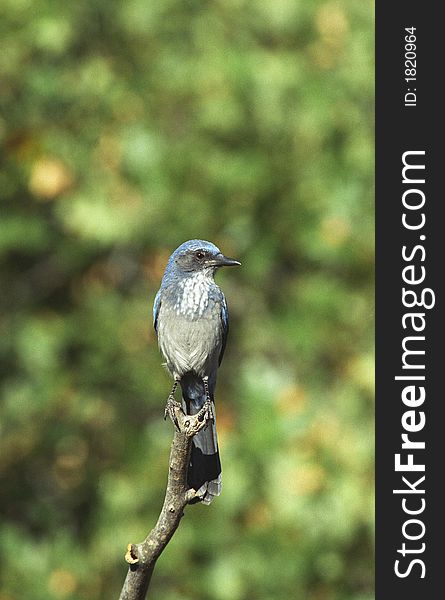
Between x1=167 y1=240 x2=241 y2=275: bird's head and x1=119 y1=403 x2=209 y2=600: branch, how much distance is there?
606 mm

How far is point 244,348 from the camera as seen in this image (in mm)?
8195

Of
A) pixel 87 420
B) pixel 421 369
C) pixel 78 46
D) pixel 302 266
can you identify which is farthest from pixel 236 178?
pixel 421 369

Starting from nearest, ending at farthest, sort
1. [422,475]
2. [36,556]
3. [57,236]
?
[422,475]
[36,556]
[57,236]

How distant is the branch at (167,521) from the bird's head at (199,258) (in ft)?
1.99

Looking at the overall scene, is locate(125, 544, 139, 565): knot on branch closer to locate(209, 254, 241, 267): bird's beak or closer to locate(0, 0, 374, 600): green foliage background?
locate(209, 254, 241, 267): bird's beak

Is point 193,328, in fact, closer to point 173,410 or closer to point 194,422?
point 173,410

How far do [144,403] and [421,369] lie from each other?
390 centimetres

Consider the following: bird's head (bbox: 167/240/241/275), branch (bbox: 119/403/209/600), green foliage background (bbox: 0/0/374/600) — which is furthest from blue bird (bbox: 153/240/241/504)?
green foliage background (bbox: 0/0/374/600)

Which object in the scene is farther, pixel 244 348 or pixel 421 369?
pixel 244 348

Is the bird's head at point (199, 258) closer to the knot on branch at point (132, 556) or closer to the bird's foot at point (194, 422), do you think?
the bird's foot at point (194, 422)

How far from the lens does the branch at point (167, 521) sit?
2551 mm

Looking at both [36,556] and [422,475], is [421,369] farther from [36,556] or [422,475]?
[36,556]

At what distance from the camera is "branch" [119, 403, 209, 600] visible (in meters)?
2.55

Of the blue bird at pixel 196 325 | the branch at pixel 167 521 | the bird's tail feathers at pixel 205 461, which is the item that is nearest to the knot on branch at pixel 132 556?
the branch at pixel 167 521
